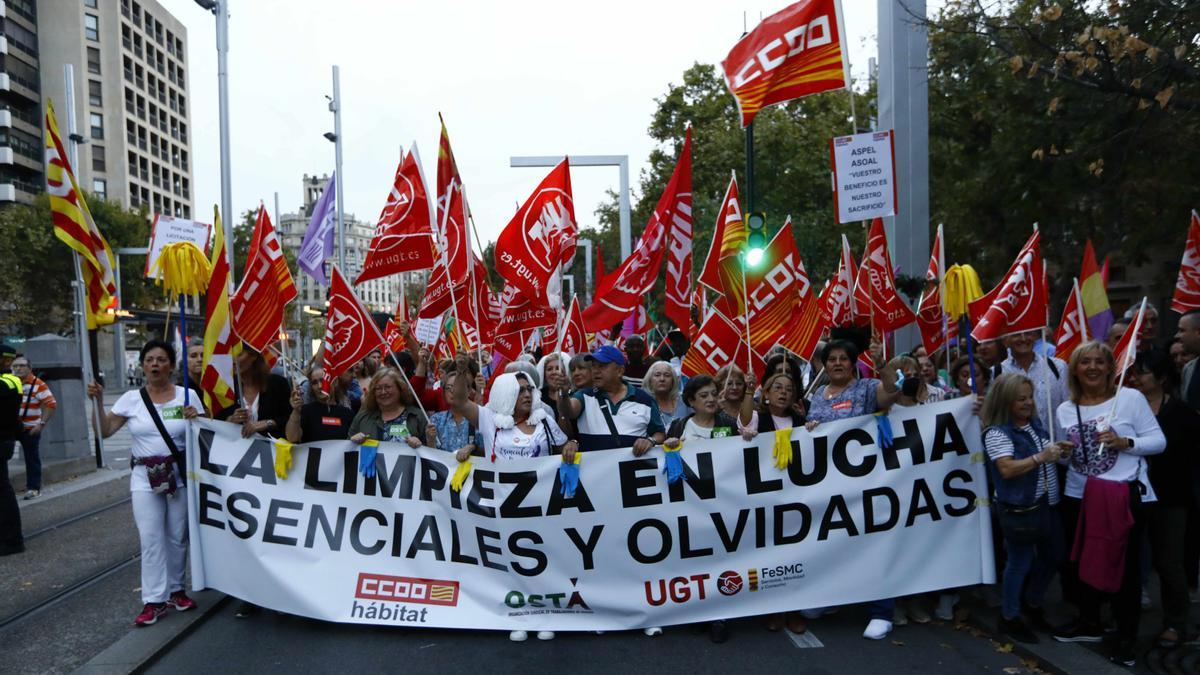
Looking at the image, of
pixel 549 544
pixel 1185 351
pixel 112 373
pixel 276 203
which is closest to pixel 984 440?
pixel 1185 351

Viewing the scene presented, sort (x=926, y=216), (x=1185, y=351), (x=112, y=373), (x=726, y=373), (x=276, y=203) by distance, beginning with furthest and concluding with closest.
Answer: (x=112, y=373) → (x=276, y=203) → (x=926, y=216) → (x=726, y=373) → (x=1185, y=351)

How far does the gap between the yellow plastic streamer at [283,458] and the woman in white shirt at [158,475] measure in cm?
61

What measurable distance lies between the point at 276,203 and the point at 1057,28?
30.7 meters

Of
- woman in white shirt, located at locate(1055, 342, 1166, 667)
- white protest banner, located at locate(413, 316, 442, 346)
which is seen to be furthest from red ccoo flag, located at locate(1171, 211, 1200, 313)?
white protest banner, located at locate(413, 316, 442, 346)

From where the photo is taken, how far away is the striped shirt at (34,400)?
35.0 ft

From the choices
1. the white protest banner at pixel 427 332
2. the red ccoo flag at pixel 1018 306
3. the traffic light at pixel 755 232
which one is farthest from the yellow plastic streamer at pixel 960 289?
the white protest banner at pixel 427 332

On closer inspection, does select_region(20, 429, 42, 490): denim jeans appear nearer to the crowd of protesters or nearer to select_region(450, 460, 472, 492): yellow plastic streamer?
the crowd of protesters

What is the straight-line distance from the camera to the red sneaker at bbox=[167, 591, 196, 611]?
21.5ft

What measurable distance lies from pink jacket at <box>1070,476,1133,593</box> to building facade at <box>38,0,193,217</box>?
64.6 meters

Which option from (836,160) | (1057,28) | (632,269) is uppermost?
(1057,28)

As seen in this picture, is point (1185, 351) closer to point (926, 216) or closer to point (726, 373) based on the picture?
point (726, 373)

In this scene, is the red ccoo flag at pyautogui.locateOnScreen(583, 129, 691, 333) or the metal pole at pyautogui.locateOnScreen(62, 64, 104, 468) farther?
the red ccoo flag at pyautogui.locateOnScreen(583, 129, 691, 333)

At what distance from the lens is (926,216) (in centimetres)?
1026

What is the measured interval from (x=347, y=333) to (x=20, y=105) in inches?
2568
